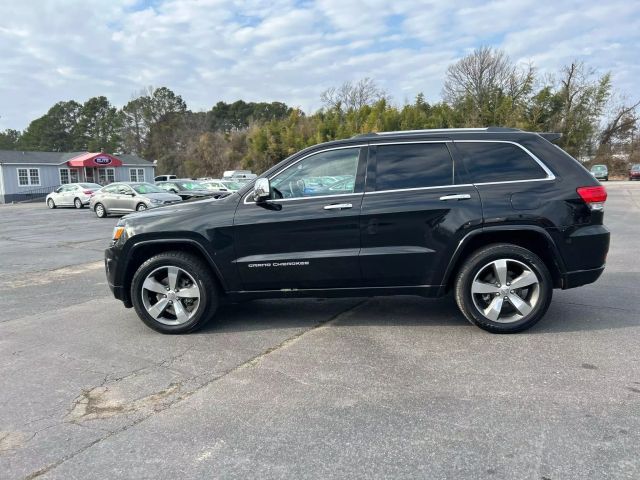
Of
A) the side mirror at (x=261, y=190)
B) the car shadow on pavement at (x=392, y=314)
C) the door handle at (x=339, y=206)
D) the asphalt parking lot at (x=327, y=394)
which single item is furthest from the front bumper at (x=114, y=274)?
the door handle at (x=339, y=206)

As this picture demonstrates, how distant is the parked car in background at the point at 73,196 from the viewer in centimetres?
2744

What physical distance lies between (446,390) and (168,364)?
2.32 meters

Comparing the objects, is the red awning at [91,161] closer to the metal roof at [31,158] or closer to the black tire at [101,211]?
the metal roof at [31,158]

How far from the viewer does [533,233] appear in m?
4.46

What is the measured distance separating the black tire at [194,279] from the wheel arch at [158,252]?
58 millimetres

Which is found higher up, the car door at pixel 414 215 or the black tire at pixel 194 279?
the car door at pixel 414 215

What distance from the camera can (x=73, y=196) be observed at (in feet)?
90.7

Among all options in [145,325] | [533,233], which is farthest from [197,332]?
[533,233]

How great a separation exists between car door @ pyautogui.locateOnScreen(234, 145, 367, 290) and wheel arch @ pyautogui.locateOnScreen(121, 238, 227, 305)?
0.31 m

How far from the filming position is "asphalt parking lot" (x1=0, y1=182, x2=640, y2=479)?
267 cm

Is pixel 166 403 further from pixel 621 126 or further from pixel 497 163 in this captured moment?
pixel 621 126

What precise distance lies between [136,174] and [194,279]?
152 feet

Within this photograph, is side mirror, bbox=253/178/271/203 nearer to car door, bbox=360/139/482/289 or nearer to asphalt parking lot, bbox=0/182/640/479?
car door, bbox=360/139/482/289

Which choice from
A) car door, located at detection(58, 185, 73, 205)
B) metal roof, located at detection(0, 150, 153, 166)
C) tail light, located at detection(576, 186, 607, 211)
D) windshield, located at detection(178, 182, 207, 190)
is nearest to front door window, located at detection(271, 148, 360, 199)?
tail light, located at detection(576, 186, 607, 211)
